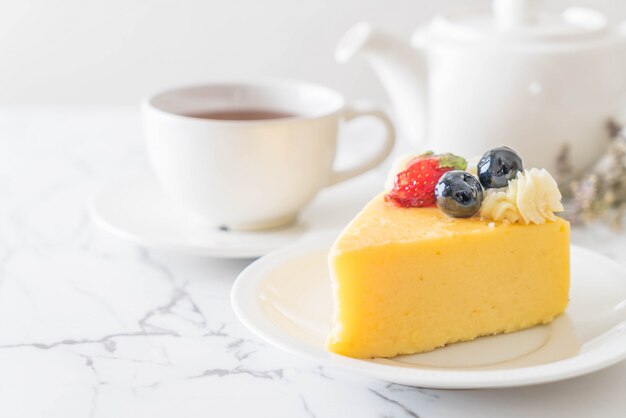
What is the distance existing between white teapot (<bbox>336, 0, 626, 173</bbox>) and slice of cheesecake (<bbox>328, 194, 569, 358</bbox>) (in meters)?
0.44

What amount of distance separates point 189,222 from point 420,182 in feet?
1.47

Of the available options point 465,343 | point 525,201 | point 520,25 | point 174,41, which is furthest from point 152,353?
point 174,41

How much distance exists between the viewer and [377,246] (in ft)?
3.21

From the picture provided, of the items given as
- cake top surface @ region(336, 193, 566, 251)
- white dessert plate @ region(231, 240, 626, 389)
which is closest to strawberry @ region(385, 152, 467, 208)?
cake top surface @ region(336, 193, 566, 251)

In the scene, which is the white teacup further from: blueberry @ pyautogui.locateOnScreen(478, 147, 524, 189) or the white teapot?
blueberry @ pyautogui.locateOnScreen(478, 147, 524, 189)

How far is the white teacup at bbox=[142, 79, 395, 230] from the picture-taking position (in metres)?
1.30

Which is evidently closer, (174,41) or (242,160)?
(242,160)

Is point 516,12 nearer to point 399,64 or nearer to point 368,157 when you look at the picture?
point 399,64

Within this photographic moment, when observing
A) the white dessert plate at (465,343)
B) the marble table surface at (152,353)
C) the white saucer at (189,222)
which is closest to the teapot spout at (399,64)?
the white saucer at (189,222)

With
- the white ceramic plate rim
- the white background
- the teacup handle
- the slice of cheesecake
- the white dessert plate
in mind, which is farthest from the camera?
the white background

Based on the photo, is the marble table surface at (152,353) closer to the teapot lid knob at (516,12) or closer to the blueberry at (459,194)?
the blueberry at (459,194)

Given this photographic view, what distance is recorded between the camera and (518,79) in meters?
1.46

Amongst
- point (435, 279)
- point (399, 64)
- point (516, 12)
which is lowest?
point (435, 279)

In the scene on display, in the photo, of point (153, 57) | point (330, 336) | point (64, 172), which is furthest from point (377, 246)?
point (153, 57)
